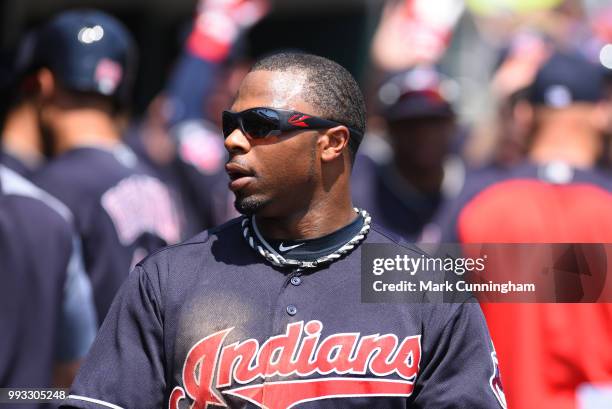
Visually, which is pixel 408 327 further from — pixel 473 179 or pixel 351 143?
pixel 473 179

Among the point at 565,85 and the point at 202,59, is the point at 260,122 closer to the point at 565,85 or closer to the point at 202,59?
the point at 565,85

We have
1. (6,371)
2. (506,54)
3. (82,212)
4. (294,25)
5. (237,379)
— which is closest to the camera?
(237,379)

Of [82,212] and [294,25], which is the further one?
[294,25]

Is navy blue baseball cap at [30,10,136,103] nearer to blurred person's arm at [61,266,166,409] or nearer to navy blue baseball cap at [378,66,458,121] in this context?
navy blue baseball cap at [378,66,458,121]

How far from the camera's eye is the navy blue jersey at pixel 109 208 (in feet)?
15.0

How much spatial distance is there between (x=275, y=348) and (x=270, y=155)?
0.50 meters

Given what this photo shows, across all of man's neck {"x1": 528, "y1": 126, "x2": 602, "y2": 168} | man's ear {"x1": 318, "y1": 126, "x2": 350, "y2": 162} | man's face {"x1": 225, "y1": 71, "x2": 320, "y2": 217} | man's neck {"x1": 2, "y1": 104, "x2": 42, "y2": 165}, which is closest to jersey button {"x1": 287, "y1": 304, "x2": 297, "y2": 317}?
man's face {"x1": 225, "y1": 71, "x2": 320, "y2": 217}

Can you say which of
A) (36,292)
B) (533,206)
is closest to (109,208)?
(36,292)

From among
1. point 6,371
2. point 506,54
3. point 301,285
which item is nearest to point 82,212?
point 6,371

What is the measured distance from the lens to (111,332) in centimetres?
291

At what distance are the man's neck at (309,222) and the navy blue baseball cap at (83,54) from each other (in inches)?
81.0

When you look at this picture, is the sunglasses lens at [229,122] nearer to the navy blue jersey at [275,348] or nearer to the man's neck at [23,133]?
the navy blue jersey at [275,348]

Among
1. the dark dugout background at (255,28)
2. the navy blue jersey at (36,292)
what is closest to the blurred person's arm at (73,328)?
the navy blue jersey at (36,292)

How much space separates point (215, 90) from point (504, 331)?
13.5 ft
